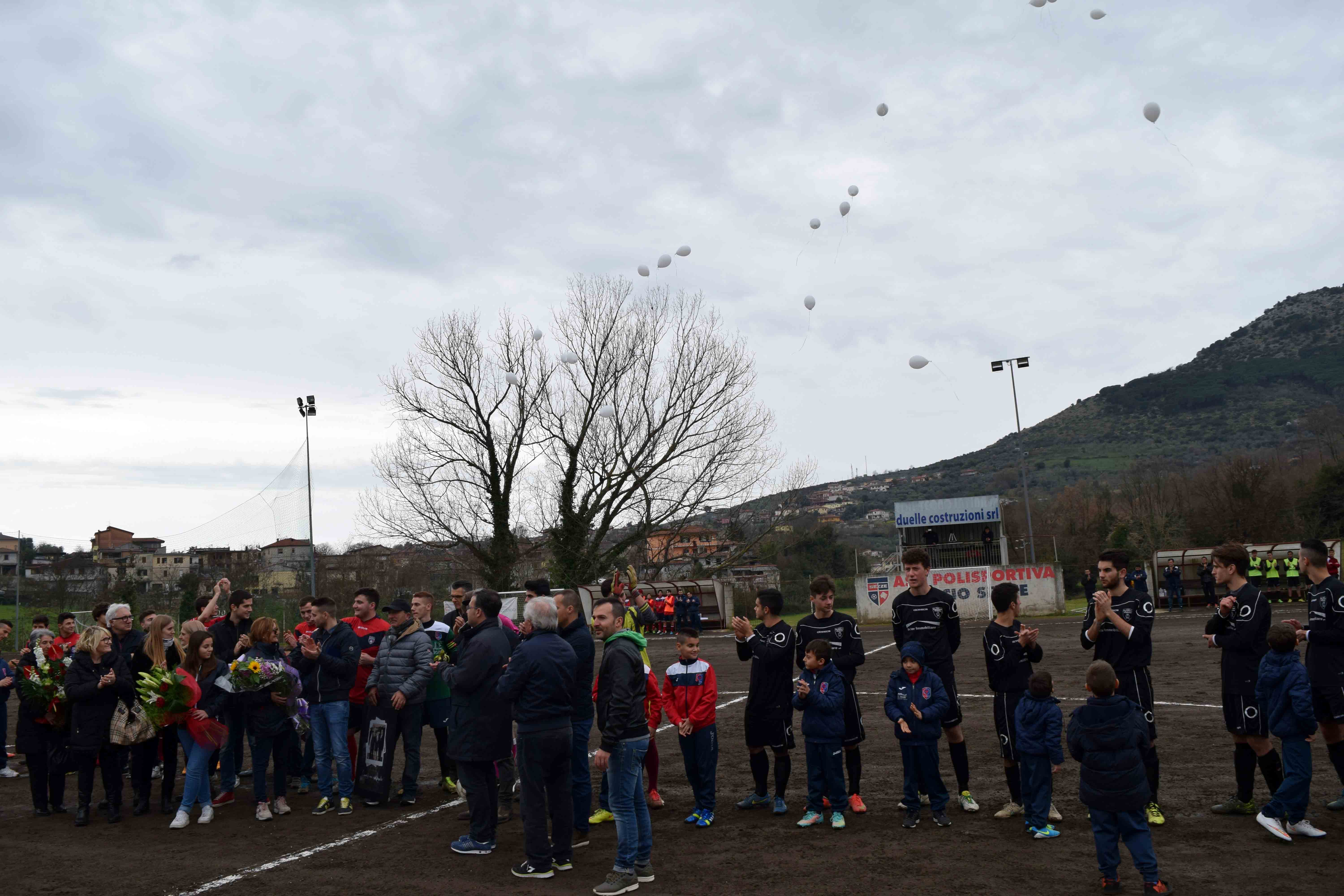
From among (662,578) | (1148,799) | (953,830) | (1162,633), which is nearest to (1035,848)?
(953,830)

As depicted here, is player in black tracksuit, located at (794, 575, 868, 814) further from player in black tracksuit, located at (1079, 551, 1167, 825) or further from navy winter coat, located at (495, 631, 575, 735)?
navy winter coat, located at (495, 631, 575, 735)

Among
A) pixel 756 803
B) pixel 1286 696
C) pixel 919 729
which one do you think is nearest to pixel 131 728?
pixel 756 803

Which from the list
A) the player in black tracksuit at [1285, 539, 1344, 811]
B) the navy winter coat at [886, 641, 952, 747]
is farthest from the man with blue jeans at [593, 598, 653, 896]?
the player in black tracksuit at [1285, 539, 1344, 811]

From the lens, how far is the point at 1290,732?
20.9 ft

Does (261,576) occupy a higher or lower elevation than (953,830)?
higher

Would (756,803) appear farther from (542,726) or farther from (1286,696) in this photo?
(1286,696)

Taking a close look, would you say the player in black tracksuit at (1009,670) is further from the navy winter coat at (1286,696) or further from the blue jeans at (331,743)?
the blue jeans at (331,743)

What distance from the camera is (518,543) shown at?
39750mm

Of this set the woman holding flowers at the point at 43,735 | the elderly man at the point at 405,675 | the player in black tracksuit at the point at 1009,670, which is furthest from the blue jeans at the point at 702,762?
the woman holding flowers at the point at 43,735

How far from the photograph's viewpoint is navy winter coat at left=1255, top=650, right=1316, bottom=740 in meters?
6.33

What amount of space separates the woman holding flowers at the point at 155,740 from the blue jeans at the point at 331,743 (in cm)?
137

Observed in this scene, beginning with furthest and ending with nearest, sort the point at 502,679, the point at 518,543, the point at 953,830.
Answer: the point at 518,543 < the point at 953,830 < the point at 502,679

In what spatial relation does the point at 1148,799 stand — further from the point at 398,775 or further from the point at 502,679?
the point at 398,775

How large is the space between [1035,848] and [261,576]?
135ft
